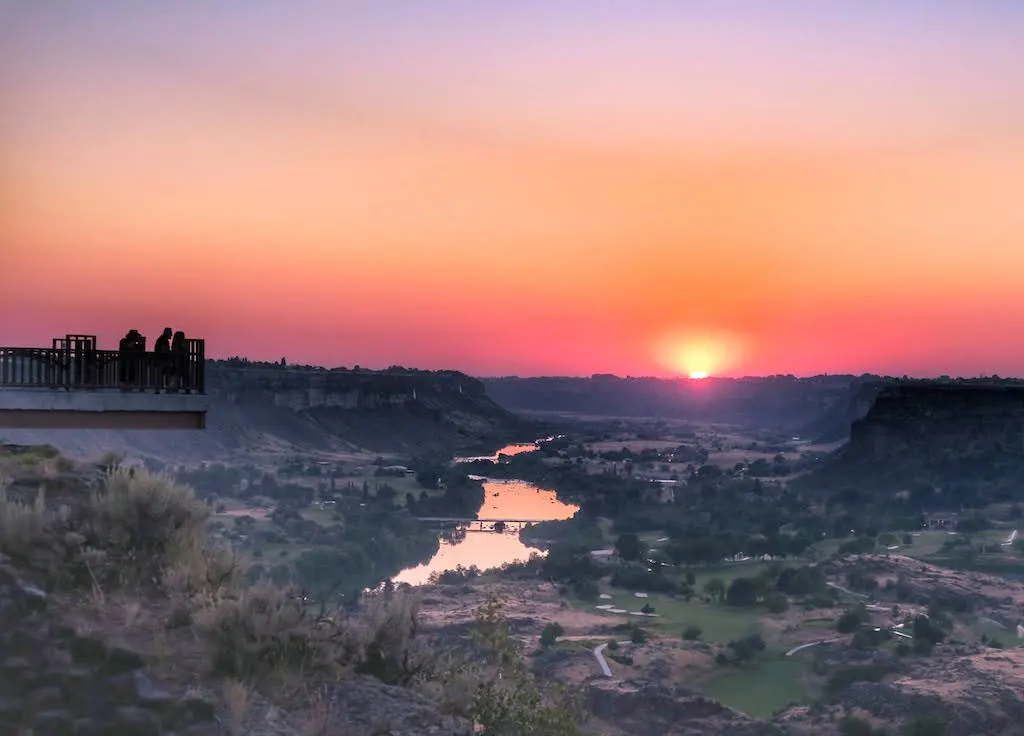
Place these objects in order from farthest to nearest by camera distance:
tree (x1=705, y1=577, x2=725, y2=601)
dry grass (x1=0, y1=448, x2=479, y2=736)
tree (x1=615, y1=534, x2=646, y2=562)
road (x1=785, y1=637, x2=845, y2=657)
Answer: tree (x1=615, y1=534, x2=646, y2=562) < tree (x1=705, y1=577, x2=725, y2=601) < road (x1=785, y1=637, x2=845, y2=657) < dry grass (x1=0, y1=448, x2=479, y2=736)

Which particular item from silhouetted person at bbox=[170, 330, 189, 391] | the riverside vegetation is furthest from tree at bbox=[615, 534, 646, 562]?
the riverside vegetation

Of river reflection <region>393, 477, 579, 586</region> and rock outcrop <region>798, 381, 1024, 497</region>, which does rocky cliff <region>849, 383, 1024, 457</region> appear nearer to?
rock outcrop <region>798, 381, 1024, 497</region>

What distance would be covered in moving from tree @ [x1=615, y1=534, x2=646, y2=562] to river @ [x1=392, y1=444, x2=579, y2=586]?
453cm

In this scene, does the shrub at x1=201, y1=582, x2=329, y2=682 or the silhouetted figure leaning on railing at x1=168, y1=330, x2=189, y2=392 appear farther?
the silhouetted figure leaning on railing at x1=168, y1=330, x2=189, y2=392

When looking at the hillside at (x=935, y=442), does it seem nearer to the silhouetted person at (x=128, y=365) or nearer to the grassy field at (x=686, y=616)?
the grassy field at (x=686, y=616)

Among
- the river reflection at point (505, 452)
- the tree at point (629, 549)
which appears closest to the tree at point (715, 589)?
the tree at point (629, 549)

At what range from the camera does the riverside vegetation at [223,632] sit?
1141 cm

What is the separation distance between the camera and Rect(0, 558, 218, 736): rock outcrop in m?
10.5

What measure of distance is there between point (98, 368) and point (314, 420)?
359 feet

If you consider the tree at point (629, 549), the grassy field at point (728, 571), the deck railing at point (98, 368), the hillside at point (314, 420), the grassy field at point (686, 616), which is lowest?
the grassy field at point (728, 571)

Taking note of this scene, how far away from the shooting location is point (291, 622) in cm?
1252

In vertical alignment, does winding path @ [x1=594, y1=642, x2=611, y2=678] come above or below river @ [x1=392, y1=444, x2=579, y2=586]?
above

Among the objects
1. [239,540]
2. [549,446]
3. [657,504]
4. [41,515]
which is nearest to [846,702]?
[41,515]

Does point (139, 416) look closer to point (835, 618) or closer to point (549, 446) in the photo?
point (835, 618)
